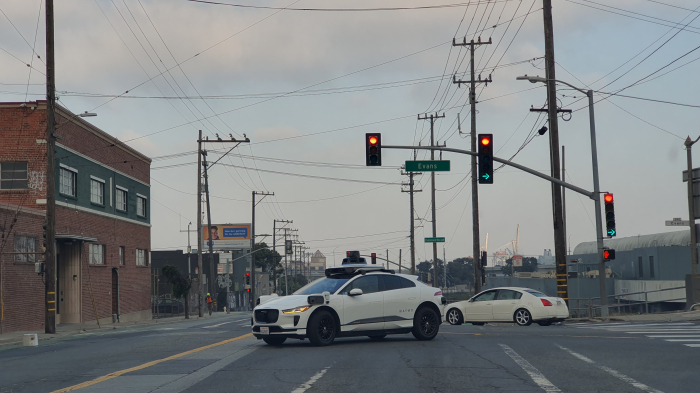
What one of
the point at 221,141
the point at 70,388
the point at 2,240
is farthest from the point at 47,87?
the point at 221,141

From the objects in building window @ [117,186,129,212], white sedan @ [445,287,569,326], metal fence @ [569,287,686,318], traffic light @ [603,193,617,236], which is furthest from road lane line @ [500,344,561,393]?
building window @ [117,186,129,212]

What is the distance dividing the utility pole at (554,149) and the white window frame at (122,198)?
2694cm

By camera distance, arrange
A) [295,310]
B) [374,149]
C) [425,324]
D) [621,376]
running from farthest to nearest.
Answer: [374,149], [425,324], [295,310], [621,376]

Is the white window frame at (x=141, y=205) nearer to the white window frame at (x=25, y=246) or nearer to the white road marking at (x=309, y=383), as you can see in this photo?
the white window frame at (x=25, y=246)

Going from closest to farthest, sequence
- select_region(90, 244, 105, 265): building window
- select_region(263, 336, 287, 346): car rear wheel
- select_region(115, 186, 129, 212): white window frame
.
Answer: select_region(263, 336, 287, 346): car rear wheel, select_region(90, 244, 105, 265): building window, select_region(115, 186, 129, 212): white window frame

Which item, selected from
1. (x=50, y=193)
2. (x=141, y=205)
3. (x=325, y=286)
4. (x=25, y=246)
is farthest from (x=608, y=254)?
(x=141, y=205)

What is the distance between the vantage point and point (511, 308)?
2470cm

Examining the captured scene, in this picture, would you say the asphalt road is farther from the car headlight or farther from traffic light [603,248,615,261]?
traffic light [603,248,615,261]

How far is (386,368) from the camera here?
1153 cm

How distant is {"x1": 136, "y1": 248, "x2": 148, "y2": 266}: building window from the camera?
159 feet

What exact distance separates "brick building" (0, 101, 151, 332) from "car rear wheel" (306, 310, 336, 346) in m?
18.5

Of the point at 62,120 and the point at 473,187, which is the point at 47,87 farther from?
the point at 473,187

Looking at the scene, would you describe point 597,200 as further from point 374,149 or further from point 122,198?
point 122,198

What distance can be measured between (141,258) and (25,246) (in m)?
18.9
